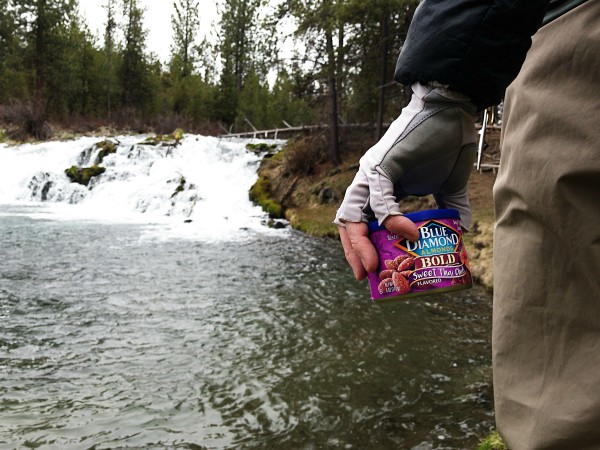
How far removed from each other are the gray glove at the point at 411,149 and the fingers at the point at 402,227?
19 mm

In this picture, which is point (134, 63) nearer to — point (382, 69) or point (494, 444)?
point (382, 69)

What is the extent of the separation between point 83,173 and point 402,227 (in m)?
22.9

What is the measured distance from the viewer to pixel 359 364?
18.3 feet

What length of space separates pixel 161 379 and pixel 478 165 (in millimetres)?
12674

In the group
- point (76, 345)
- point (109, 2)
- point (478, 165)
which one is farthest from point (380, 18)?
point (109, 2)

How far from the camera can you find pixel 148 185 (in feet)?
69.2

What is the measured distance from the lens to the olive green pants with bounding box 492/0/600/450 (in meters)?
1.01

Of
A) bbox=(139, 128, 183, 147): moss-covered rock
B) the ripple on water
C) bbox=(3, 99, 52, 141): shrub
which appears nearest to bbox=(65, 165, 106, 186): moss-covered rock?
bbox=(139, 128, 183, 147): moss-covered rock

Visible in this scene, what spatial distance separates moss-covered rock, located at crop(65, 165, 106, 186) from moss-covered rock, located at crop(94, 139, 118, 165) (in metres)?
1.27

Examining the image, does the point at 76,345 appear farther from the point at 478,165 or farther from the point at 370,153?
the point at 478,165

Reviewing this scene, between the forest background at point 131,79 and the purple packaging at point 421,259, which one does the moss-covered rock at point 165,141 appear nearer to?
the forest background at point 131,79

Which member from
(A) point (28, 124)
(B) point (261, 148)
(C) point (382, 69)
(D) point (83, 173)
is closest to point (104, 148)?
(D) point (83, 173)

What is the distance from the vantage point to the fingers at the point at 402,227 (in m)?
1.36

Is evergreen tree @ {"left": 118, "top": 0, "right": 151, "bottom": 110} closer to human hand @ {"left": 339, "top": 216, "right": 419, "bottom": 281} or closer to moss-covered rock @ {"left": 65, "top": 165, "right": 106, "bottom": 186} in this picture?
moss-covered rock @ {"left": 65, "top": 165, "right": 106, "bottom": 186}
